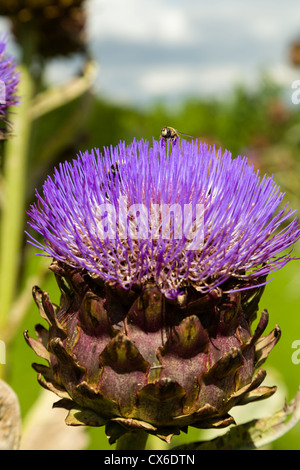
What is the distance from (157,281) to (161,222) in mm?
76

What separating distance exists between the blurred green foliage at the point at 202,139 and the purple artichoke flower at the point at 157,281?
53 cm


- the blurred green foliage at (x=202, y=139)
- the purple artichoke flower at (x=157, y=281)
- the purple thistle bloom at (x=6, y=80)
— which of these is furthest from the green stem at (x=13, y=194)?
the purple artichoke flower at (x=157, y=281)

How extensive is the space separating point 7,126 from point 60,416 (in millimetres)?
602

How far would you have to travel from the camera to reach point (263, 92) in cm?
752

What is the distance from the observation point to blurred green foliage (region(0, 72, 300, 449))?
6.33ft

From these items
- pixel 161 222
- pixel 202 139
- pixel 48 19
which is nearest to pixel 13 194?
pixel 48 19

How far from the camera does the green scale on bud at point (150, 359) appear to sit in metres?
0.65

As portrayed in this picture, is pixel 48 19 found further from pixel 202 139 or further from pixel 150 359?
pixel 202 139

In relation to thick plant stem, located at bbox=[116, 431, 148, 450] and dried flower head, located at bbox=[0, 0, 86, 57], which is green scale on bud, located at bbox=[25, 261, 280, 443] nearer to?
thick plant stem, located at bbox=[116, 431, 148, 450]

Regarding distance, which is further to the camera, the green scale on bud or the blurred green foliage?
the blurred green foliage

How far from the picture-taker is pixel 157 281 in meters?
0.65

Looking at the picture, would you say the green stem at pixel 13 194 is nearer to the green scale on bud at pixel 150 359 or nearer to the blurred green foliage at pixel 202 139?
the blurred green foliage at pixel 202 139

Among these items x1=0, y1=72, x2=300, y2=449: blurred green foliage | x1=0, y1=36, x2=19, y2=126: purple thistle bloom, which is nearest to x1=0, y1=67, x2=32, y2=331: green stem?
x1=0, y1=72, x2=300, y2=449: blurred green foliage
